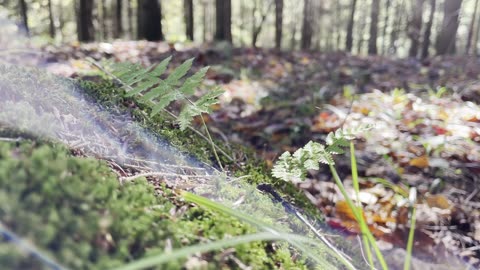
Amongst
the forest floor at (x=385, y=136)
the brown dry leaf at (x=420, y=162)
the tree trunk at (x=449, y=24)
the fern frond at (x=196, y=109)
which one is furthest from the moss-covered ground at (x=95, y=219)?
the tree trunk at (x=449, y=24)

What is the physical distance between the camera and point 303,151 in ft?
4.74

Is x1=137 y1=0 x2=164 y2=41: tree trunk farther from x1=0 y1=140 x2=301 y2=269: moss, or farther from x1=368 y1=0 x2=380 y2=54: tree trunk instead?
x1=368 y1=0 x2=380 y2=54: tree trunk

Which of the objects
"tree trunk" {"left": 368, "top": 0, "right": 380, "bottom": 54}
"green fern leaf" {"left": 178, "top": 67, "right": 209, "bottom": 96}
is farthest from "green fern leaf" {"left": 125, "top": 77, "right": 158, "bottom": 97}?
"tree trunk" {"left": 368, "top": 0, "right": 380, "bottom": 54}

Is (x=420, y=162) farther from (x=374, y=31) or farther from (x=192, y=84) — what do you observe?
(x=374, y=31)

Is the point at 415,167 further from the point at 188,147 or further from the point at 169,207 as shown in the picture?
the point at 169,207

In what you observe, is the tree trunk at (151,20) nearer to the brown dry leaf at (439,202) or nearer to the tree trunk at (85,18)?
the tree trunk at (85,18)

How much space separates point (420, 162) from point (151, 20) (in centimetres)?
757

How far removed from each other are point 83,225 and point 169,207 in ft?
1.06

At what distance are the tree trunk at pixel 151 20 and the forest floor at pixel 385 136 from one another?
314 cm

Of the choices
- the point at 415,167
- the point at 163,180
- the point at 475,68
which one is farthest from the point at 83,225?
the point at 475,68

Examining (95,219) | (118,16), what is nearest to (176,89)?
(95,219)

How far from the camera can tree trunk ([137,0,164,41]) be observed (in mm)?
8781

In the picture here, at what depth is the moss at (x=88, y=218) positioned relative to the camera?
65 centimetres

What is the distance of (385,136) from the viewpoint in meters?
3.25
